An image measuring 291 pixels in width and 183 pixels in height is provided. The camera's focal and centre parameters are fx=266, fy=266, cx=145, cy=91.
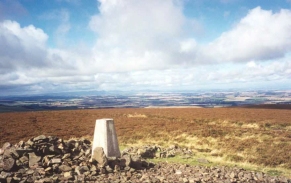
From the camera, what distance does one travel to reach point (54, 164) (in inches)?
446

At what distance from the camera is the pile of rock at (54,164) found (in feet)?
33.4

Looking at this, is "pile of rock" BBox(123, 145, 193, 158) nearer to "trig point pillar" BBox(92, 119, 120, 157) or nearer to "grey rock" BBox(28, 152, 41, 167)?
"trig point pillar" BBox(92, 119, 120, 157)

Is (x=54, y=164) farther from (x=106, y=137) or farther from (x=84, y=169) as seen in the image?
(x=106, y=137)

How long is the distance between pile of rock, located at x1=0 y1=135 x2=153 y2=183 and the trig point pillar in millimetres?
438

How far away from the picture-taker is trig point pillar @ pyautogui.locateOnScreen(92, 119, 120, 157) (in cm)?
1254

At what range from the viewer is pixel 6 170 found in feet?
34.5

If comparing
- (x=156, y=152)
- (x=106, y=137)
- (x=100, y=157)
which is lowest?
(x=156, y=152)

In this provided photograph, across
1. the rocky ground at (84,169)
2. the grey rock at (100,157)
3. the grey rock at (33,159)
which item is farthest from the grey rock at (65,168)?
the grey rock at (100,157)

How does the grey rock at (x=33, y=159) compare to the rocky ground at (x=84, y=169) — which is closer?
the rocky ground at (x=84, y=169)

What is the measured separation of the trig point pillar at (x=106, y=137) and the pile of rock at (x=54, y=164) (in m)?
0.44

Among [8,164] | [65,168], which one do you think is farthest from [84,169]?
[8,164]

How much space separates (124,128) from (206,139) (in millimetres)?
9967

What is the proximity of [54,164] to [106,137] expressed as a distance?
2.55 m

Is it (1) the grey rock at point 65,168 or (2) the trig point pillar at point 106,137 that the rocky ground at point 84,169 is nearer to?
(1) the grey rock at point 65,168
